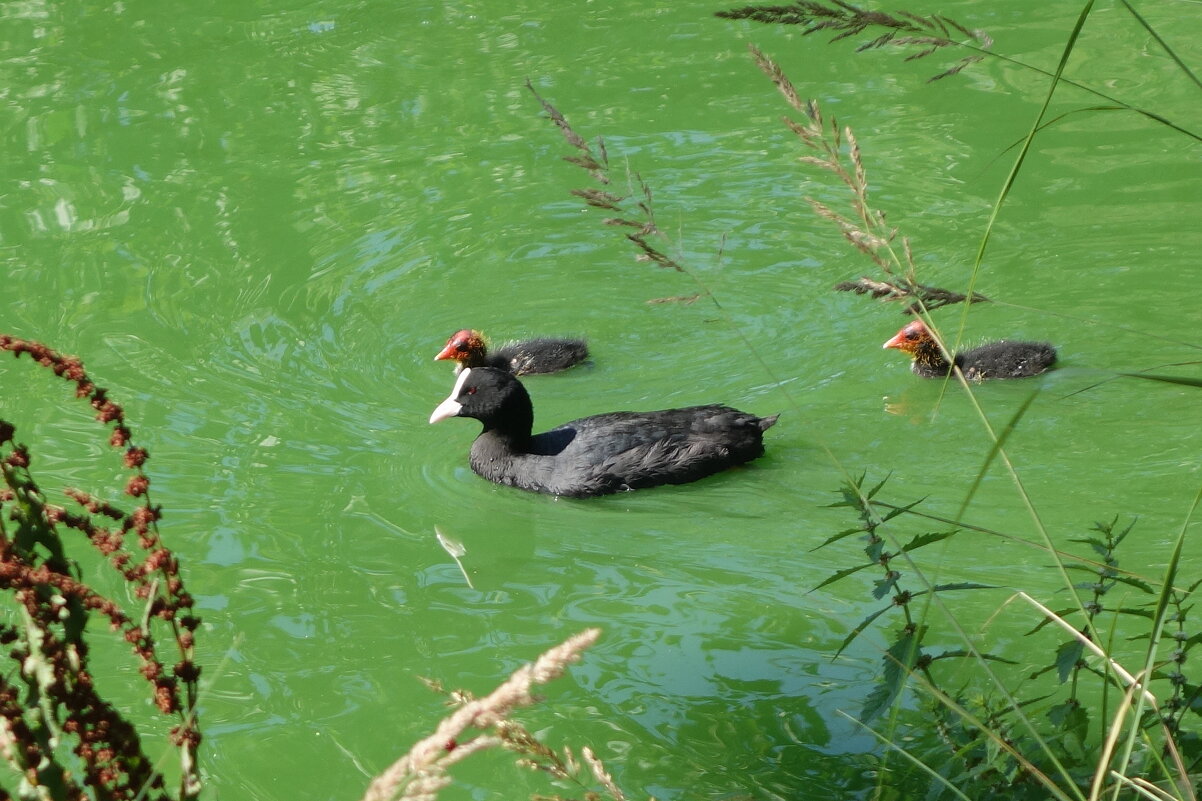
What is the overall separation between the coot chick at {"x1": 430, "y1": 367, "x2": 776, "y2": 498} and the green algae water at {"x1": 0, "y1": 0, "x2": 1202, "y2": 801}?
4.9 inches

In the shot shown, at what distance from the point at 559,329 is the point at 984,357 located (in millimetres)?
2414

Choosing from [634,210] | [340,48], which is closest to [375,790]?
[634,210]

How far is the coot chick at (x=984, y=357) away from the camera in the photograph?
7340mm

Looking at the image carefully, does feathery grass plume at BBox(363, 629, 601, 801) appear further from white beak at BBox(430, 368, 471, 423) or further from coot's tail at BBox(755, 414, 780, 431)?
white beak at BBox(430, 368, 471, 423)

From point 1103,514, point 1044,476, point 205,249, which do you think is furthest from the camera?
point 205,249

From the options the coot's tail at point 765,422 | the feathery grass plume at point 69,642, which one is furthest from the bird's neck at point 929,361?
the feathery grass plume at point 69,642

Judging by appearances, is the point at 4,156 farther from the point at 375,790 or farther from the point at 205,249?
the point at 375,790

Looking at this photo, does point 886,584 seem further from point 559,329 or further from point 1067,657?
point 559,329

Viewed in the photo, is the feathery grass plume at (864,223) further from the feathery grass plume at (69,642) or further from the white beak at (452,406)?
the white beak at (452,406)

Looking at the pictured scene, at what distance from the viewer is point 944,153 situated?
983 cm

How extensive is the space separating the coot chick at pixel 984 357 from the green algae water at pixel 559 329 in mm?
135

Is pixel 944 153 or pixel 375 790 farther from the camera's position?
pixel 944 153

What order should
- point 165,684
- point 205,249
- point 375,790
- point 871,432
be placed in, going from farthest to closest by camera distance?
1. point 205,249
2. point 871,432
3. point 165,684
4. point 375,790

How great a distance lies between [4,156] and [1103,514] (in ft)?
26.2
